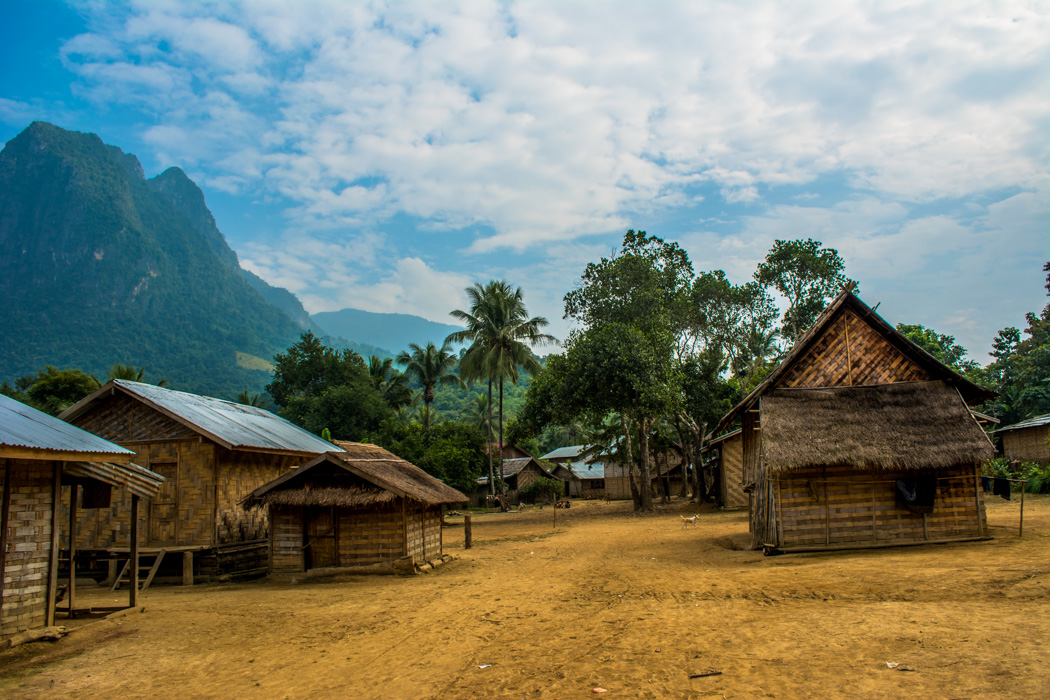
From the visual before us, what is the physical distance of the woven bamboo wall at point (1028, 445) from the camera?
28534mm

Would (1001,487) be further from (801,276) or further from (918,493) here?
(801,276)

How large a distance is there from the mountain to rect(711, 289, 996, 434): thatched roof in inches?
3228

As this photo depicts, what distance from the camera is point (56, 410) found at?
1222 inches

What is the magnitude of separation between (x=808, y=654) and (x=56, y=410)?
120ft

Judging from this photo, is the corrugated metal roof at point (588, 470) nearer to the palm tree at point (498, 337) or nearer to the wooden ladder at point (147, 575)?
the palm tree at point (498, 337)

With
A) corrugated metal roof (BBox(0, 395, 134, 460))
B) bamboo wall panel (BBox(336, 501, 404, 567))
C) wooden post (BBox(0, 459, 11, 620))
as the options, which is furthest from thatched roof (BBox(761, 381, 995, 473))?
wooden post (BBox(0, 459, 11, 620))

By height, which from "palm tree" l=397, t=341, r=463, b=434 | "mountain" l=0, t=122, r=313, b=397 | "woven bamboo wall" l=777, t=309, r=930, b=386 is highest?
"mountain" l=0, t=122, r=313, b=397

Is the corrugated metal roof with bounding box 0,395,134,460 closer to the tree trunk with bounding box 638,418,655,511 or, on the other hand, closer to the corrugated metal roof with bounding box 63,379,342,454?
the corrugated metal roof with bounding box 63,379,342,454

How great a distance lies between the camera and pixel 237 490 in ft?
52.5

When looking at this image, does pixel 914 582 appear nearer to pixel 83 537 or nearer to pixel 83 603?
pixel 83 603

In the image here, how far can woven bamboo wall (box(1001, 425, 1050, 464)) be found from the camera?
28.5 m

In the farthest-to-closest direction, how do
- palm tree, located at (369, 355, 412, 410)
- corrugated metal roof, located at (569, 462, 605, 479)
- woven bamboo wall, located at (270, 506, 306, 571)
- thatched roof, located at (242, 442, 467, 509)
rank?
palm tree, located at (369, 355, 412, 410) → corrugated metal roof, located at (569, 462, 605, 479) → woven bamboo wall, located at (270, 506, 306, 571) → thatched roof, located at (242, 442, 467, 509)

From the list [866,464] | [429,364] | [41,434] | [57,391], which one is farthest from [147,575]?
[429,364]

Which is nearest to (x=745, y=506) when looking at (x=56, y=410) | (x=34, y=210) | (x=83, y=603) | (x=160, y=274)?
(x=83, y=603)
